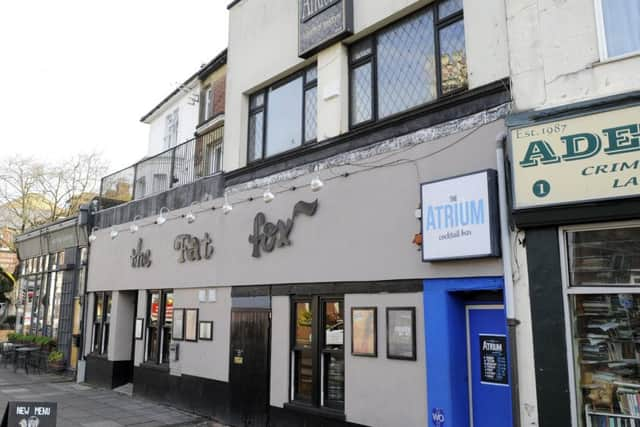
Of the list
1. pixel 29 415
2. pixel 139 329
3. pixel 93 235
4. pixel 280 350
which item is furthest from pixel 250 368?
pixel 93 235

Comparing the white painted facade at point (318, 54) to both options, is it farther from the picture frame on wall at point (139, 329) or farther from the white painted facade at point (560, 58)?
the picture frame on wall at point (139, 329)

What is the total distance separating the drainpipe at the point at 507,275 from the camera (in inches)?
232

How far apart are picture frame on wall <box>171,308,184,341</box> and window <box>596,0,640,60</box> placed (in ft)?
32.6

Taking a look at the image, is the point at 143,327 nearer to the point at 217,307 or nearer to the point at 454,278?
the point at 217,307

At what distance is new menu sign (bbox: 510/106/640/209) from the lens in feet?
17.4

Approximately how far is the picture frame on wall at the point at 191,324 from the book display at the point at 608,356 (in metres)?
8.28

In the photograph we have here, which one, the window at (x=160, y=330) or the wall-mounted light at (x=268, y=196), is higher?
the wall-mounted light at (x=268, y=196)

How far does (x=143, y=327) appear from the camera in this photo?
13805 mm

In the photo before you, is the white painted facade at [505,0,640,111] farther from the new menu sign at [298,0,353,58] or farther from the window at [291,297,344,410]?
the window at [291,297,344,410]

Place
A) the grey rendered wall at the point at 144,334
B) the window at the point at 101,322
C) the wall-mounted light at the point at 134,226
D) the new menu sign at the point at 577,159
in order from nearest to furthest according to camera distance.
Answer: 1. the new menu sign at the point at 577,159
2. the grey rendered wall at the point at 144,334
3. the wall-mounted light at the point at 134,226
4. the window at the point at 101,322

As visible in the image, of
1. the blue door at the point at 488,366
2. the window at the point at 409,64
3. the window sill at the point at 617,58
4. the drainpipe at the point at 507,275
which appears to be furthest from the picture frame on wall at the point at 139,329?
the window sill at the point at 617,58

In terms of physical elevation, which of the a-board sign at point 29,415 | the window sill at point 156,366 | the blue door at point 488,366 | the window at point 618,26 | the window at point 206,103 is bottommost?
the window sill at point 156,366

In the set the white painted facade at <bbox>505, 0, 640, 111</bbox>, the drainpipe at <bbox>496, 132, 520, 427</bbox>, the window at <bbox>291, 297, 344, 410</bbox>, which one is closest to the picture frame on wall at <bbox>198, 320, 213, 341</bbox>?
the window at <bbox>291, 297, 344, 410</bbox>

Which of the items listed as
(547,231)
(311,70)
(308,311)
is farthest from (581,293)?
(311,70)
